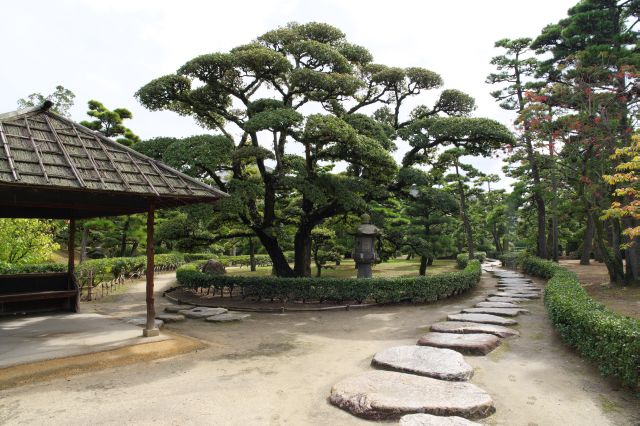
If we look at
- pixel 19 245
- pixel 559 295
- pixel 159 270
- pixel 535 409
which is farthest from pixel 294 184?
pixel 159 270

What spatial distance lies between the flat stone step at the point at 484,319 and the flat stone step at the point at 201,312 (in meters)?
6.49

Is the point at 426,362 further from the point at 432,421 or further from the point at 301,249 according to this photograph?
the point at 301,249

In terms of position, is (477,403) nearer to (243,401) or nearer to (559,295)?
(243,401)

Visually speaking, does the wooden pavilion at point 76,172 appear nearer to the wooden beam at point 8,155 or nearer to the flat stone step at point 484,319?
the wooden beam at point 8,155

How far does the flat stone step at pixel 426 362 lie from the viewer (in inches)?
223

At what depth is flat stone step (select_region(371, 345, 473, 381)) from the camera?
18.6ft

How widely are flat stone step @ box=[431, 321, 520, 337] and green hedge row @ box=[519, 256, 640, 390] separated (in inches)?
37.3

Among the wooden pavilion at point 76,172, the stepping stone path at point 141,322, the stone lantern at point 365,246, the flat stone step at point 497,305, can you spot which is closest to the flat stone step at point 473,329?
the flat stone step at point 497,305

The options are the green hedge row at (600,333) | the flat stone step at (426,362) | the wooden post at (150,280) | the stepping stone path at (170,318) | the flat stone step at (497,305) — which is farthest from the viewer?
the flat stone step at (497,305)

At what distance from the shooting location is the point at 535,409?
479cm

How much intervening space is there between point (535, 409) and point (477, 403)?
2.64ft

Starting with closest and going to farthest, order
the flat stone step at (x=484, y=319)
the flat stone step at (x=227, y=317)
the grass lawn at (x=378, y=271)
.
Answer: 1. the flat stone step at (x=484, y=319)
2. the flat stone step at (x=227, y=317)
3. the grass lawn at (x=378, y=271)

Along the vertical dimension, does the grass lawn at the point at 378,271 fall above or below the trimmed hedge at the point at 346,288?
below

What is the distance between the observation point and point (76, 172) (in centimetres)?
670
